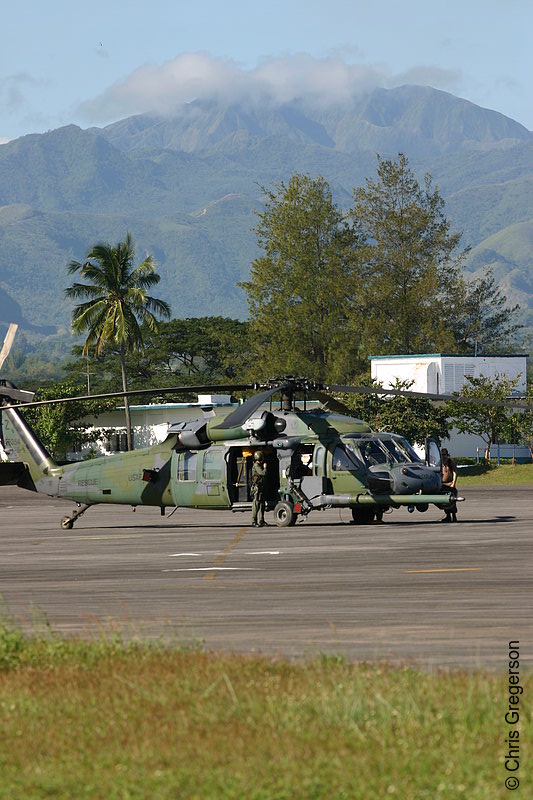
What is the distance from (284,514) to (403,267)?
7101cm

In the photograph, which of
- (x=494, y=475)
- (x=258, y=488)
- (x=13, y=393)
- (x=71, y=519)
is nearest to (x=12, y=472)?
(x=71, y=519)

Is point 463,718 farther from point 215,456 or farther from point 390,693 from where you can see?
point 215,456

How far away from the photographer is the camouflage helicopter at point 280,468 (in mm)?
28797

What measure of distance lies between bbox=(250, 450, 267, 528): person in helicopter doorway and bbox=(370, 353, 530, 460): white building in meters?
47.7

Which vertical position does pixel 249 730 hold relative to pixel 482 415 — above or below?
below

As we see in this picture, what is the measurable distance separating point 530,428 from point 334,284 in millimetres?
31377

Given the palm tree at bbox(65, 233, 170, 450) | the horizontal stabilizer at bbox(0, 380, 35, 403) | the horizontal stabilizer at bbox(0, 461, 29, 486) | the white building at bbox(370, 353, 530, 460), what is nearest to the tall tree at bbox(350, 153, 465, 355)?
the white building at bbox(370, 353, 530, 460)

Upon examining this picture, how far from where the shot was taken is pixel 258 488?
29938 millimetres

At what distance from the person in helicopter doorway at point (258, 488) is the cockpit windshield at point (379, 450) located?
7.02 ft

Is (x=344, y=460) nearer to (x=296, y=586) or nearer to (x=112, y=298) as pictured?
(x=296, y=586)

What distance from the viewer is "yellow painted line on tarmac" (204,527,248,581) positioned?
19.3m

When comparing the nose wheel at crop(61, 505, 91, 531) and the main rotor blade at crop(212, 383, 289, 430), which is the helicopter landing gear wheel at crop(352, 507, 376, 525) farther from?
the nose wheel at crop(61, 505, 91, 531)

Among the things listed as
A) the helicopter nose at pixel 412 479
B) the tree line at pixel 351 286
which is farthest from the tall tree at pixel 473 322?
the helicopter nose at pixel 412 479

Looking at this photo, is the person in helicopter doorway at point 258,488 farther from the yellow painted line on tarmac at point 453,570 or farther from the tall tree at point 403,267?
the tall tree at point 403,267
